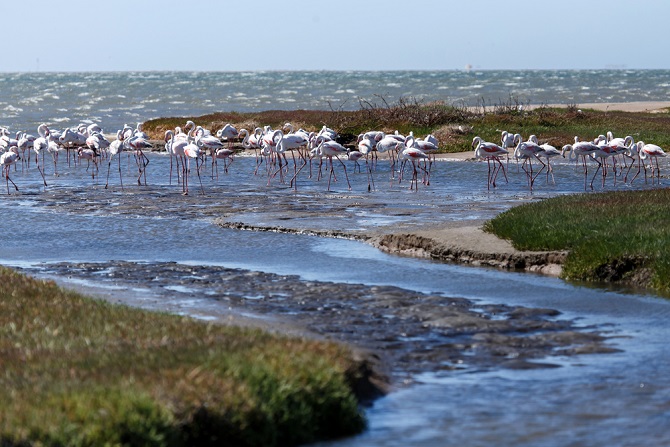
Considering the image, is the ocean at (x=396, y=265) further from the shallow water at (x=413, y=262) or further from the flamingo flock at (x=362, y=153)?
the flamingo flock at (x=362, y=153)

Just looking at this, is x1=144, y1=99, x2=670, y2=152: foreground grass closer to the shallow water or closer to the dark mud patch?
the shallow water

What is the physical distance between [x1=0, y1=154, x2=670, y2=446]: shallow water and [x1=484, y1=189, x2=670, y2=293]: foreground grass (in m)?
0.56

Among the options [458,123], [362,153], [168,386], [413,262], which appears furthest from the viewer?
[458,123]

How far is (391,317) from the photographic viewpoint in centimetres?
1144

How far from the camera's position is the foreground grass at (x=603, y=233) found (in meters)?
13.6

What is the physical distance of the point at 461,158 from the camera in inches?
1395

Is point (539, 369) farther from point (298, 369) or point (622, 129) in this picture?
point (622, 129)

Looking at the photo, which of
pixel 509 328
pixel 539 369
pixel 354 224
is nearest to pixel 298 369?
pixel 539 369

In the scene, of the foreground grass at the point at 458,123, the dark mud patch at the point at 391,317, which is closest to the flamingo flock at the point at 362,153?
the foreground grass at the point at 458,123

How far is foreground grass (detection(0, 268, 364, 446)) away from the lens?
652cm

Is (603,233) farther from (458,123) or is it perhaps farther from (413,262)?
(458,123)

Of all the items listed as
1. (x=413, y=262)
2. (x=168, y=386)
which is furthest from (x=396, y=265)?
(x=168, y=386)

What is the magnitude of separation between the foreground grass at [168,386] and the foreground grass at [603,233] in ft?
19.5

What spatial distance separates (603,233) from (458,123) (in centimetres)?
2768
